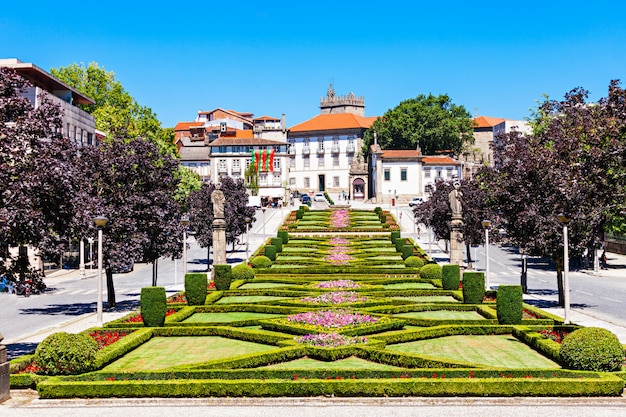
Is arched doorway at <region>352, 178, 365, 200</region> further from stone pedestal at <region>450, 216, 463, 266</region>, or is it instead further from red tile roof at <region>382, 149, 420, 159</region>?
stone pedestal at <region>450, 216, 463, 266</region>

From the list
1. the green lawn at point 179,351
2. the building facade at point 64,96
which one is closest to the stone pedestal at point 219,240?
the green lawn at point 179,351

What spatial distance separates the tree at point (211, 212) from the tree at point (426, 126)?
5405cm

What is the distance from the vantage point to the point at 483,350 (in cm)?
2491

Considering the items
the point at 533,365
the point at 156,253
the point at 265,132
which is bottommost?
the point at 533,365

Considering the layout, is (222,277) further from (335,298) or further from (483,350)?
(483,350)

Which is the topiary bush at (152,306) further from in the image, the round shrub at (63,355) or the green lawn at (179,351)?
the round shrub at (63,355)

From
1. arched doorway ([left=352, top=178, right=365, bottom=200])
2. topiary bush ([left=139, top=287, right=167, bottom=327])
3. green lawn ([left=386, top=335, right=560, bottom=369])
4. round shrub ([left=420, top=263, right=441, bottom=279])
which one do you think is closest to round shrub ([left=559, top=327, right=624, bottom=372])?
green lawn ([left=386, top=335, right=560, bottom=369])

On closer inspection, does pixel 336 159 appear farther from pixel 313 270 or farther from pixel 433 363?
pixel 433 363

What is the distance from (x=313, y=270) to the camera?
48188mm

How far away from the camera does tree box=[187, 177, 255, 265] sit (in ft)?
196

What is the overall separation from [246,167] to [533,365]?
10887 centimetres

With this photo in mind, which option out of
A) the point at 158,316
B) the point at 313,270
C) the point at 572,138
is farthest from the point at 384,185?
the point at 158,316

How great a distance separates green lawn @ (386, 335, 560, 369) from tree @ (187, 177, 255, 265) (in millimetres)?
33513

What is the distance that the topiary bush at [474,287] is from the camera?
1366 inches
